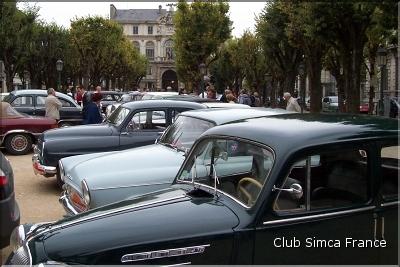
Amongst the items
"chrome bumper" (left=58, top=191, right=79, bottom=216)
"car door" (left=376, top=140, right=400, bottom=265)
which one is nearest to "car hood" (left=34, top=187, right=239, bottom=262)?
"car door" (left=376, top=140, right=400, bottom=265)

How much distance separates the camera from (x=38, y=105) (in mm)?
17656

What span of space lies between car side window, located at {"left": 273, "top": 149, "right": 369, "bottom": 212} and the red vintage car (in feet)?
39.4

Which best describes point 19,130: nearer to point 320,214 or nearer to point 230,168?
point 230,168

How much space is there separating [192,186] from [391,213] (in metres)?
1.46

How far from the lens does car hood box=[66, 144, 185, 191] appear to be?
19.7 feet

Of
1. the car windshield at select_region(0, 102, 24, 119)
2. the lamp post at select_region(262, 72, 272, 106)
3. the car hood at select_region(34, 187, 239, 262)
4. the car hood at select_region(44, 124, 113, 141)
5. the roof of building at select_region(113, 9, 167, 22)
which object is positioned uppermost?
the roof of building at select_region(113, 9, 167, 22)

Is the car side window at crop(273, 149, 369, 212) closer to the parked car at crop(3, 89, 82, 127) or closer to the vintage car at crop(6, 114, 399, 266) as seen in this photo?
the vintage car at crop(6, 114, 399, 266)

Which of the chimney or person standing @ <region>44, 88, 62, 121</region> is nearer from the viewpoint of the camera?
person standing @ <region>44, 88, 62, 121</region>

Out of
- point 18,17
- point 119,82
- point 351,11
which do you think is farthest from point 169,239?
point 119,82

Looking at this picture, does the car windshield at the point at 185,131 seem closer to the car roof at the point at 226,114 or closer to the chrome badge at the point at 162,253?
the car roof at the point at 226,114

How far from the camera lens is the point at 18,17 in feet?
120

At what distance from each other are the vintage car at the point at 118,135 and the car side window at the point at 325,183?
5.59 meters

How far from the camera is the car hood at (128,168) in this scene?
601cm

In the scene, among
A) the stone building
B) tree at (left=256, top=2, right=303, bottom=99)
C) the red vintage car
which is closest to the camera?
the red vintage car
